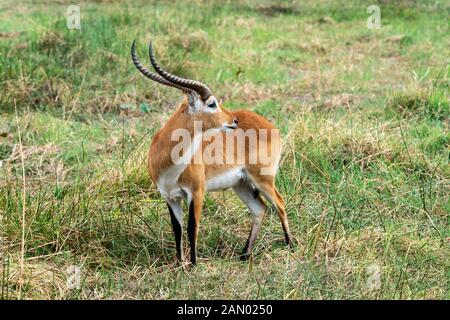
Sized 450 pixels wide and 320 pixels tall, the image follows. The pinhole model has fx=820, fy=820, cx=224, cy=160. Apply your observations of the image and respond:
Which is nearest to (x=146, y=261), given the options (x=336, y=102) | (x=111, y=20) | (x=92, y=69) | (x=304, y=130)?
(x=304, y=130)

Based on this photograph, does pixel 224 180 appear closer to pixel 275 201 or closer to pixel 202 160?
pixel 202 160

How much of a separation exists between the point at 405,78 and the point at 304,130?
10.3 feet

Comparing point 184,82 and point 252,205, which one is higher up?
point 184,82

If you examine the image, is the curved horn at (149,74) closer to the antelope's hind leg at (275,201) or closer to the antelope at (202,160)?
the antelope at (202,160)

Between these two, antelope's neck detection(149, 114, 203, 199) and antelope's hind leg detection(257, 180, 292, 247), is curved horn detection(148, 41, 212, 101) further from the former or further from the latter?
antelope's hind leg detection(257, 180, 292, 247)

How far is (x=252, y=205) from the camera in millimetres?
5109

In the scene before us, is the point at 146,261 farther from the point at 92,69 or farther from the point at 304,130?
the point at 92,69

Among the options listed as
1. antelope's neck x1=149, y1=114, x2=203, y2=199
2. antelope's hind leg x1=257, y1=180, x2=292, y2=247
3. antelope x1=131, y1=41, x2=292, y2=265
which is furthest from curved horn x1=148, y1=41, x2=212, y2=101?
antelope's hind leg x1=257, y1=180, x2=292, y2=247

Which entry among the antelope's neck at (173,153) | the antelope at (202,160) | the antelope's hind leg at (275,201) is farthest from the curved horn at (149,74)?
the antelope's hind leg at (275,201)

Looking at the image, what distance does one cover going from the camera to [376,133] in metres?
6.48

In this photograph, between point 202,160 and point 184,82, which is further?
point 202,160

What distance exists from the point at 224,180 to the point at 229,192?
0.92 metres

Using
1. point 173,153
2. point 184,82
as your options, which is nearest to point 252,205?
point 173,153

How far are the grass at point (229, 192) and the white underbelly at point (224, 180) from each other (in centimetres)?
41
